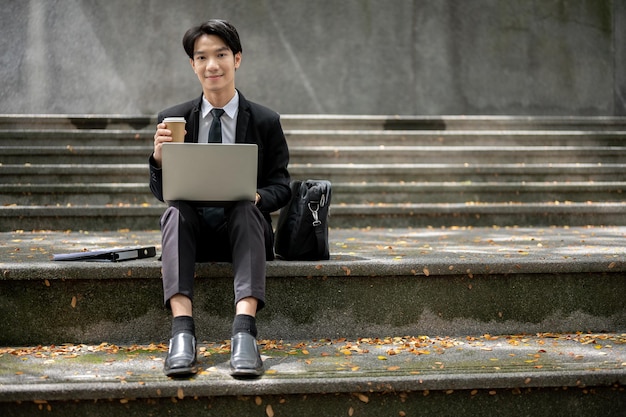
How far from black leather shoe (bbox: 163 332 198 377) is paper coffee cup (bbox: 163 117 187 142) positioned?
77 centimetres

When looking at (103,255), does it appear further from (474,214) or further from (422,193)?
(422,193)

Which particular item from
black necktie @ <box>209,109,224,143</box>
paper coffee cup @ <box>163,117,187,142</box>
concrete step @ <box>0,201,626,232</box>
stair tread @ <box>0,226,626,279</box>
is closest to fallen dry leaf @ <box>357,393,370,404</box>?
stair tread @ <box>0,226,626,279</box>

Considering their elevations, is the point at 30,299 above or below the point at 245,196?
below

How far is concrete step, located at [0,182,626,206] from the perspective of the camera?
5996 millimetres

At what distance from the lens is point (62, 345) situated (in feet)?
10.5

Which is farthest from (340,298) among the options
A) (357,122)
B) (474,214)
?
(357,122)

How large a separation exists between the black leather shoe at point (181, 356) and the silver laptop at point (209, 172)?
1.90 feet

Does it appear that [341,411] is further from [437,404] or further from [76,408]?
[76,408]

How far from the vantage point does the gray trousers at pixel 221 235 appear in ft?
9.55

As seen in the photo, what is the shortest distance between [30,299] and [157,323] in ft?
1.81

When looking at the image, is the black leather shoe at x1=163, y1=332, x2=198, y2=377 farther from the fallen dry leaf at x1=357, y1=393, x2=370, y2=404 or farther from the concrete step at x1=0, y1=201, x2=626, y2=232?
the concrete step at x1=0, y1=201, x2=626, y2=232

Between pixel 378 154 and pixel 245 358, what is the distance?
14.3 feet

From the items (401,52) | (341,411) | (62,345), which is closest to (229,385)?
(341,411)

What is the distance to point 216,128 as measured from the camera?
3.34 m
